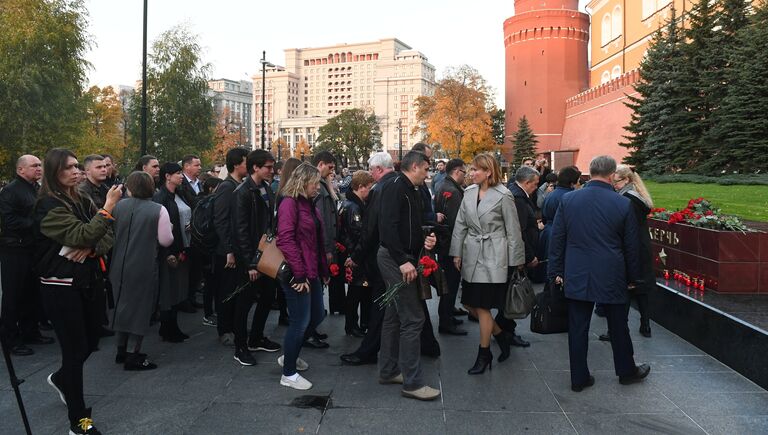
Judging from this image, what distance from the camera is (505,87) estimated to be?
190 ft

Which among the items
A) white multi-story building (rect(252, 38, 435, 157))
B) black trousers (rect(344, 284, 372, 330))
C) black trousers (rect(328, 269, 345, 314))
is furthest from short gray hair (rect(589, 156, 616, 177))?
white multi-story building (rect(252, 38, 435, 157))

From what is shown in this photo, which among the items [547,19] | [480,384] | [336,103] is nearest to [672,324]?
[480,384]

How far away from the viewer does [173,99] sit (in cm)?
2642

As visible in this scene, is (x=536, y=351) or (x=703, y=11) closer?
(x=536, y=351)

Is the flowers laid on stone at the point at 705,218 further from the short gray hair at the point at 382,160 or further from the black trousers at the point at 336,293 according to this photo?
the black trousers at the point at 336,293

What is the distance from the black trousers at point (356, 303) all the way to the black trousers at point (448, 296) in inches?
32.6

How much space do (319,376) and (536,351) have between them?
226cm

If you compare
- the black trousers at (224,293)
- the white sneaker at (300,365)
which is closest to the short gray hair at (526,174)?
the white sneaker at (300,365)

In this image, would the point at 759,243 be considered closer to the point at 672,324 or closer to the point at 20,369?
the point at 672,324

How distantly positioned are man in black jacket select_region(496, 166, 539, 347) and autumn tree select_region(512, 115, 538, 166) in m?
45.4

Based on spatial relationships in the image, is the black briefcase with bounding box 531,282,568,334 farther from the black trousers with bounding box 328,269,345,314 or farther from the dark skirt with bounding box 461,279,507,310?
the black trousers with bounding box 328,269,345,314

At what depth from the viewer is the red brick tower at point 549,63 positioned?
2115 inches

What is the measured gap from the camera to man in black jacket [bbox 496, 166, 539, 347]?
5766 mm

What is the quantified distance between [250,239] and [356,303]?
1.68 m
